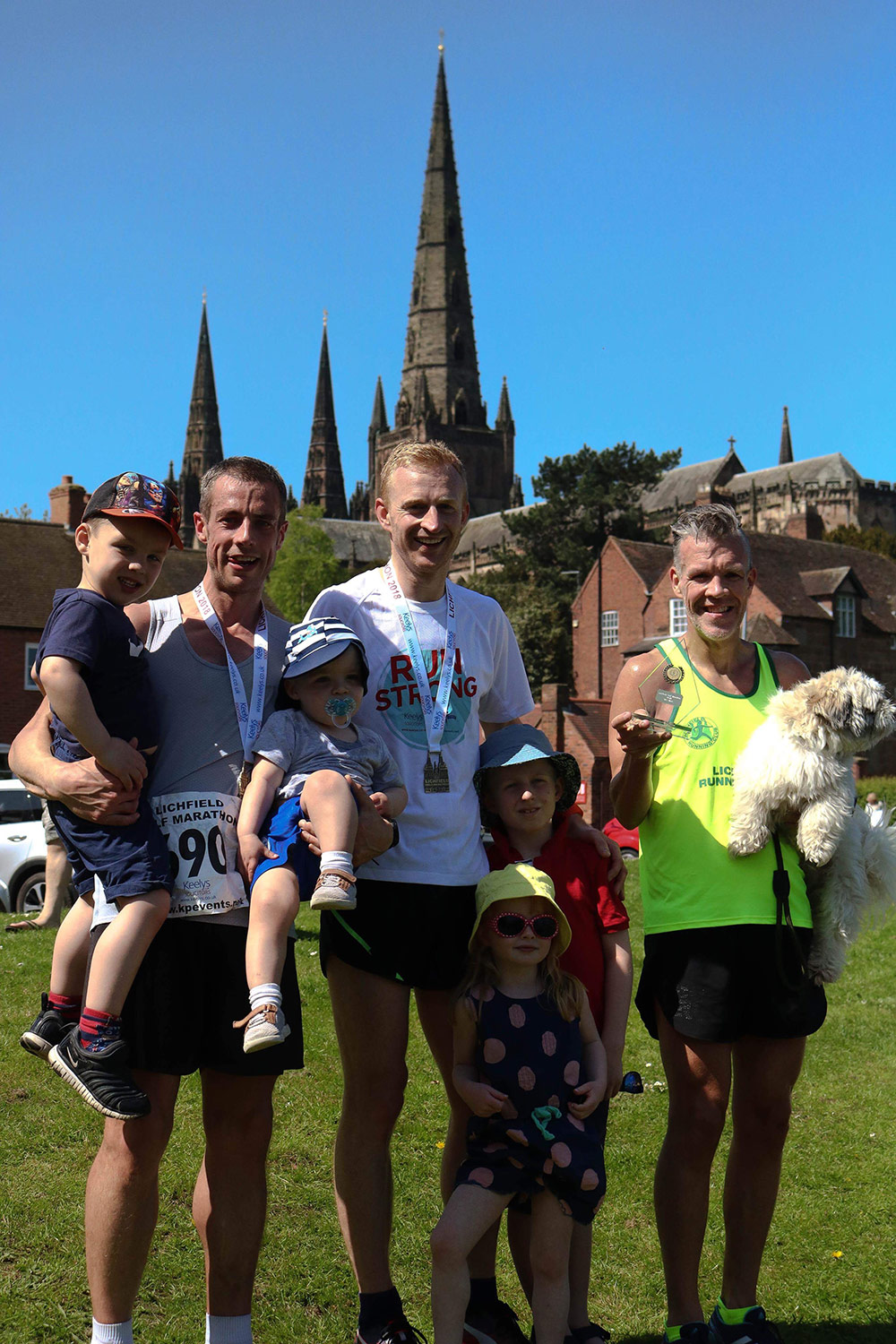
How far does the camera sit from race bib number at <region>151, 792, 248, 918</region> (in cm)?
331

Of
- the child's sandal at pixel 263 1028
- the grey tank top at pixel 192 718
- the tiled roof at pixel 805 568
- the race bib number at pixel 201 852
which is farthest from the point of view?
the tiled roof at pixel 805 568

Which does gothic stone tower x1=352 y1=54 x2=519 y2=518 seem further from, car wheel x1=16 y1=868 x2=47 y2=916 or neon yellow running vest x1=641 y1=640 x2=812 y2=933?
neon yellow running vest x1=641 y1=640 x2=812 y2=933

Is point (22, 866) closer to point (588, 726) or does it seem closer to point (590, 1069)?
point (590, 1069)

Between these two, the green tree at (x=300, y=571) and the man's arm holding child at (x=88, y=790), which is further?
the green tree at (x=300, y=571)

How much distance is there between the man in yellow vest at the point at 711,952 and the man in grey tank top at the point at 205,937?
3.55 ft

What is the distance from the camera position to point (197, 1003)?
337 cm

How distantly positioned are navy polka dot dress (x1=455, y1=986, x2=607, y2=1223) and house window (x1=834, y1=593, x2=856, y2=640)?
44516 millimetres

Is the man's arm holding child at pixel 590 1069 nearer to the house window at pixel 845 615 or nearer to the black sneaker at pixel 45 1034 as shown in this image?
the black sneaker at pixel 45 1034

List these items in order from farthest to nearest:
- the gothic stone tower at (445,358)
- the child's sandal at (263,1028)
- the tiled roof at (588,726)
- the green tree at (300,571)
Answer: the gothic stone tower at (445,358), the green tree at (300,571), the tiled roof at (588,726), the child's sandal at (263,1028)

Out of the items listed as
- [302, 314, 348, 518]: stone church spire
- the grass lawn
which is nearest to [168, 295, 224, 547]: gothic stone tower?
[302, 314, 348, 518]: stone church spire

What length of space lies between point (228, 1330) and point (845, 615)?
45977 mm

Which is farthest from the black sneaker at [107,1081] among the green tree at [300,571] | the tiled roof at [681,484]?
the tiled roof at [681,484]

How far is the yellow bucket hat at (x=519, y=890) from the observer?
349cm

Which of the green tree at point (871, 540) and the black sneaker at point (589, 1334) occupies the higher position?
the green tree at point (871, 540)
